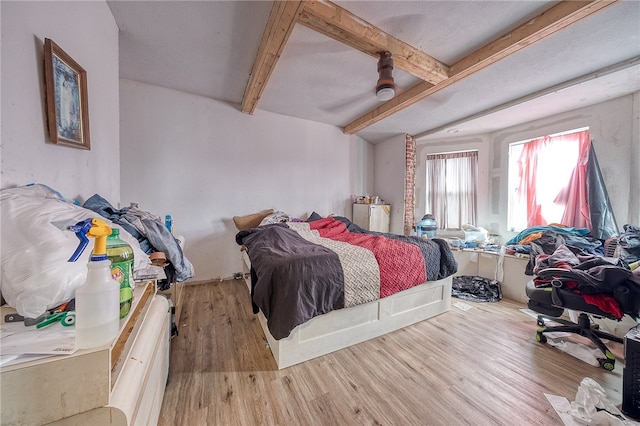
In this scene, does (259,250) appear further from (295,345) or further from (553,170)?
(553,170)

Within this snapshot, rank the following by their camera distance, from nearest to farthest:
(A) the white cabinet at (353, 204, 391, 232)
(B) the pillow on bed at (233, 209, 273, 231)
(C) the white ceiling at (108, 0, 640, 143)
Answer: (C) the white ceiling at (108, 0, 640, 143) < (B) the pillow on bed at (233, 209, 273, 231) < (A) the white cabinet at (353, 204, 391, 232)

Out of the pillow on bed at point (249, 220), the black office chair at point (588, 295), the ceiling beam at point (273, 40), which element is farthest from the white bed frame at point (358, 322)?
the ceiling beam at point (273, 40)

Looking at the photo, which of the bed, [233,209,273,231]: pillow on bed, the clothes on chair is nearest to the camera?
the clothes on chair

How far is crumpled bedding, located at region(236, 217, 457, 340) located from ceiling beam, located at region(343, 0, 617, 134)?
1.71 meters

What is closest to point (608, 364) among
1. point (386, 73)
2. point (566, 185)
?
point (566, 185)

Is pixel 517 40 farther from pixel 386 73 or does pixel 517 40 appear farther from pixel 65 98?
pixel 65 98

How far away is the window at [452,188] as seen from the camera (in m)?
3.94

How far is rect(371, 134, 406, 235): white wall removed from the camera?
4.17 meters

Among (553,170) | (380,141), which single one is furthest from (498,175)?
(380,141)

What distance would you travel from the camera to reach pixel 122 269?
0.71 m

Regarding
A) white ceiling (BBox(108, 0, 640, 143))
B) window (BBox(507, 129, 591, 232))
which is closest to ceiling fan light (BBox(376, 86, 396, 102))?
white ceiling (BBox(108, 0, 640, 143))

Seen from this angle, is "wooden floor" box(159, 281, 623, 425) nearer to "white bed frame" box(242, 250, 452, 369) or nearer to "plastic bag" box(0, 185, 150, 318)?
"white bed frame" box(242, 250, 452, 369)

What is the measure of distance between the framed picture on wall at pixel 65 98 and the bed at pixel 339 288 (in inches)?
51.4

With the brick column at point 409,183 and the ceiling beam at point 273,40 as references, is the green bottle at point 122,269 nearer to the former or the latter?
the ceiling beam at point 273,40
